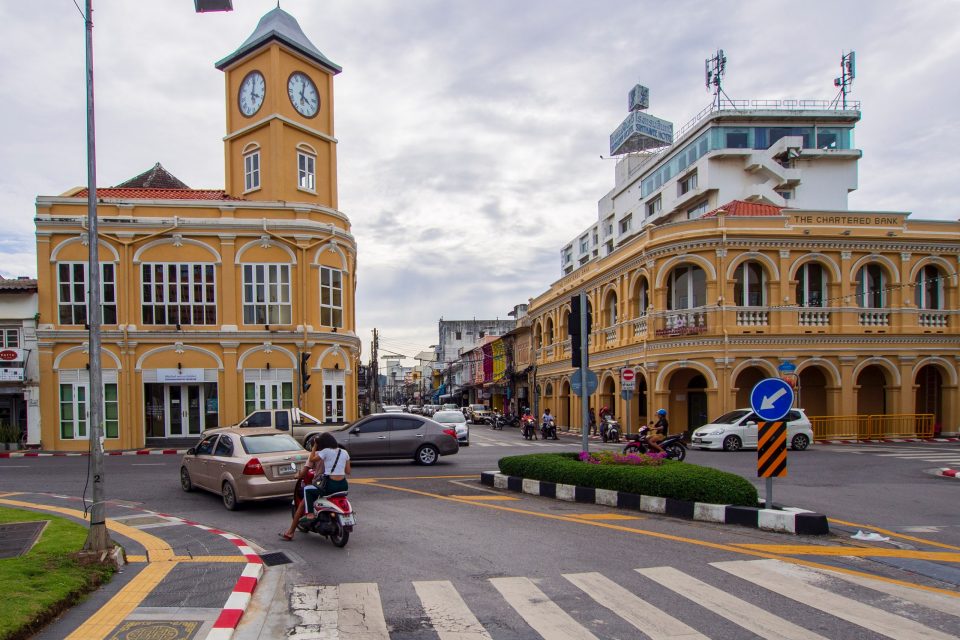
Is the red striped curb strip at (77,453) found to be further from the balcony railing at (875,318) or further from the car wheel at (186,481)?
the balcony railing at (875,318)

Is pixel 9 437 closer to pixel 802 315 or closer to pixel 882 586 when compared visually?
pixel 882 586

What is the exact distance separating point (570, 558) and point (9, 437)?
87.3 ft

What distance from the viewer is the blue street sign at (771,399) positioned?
33.6ft

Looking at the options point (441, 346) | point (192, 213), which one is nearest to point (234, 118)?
point (192, 213)

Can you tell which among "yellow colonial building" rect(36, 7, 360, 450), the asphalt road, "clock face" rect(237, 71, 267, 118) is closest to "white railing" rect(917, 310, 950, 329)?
the asphalt road

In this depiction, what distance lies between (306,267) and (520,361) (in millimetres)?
30319

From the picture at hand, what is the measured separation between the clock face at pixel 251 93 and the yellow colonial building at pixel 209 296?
101 mm

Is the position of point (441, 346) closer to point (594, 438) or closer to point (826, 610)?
point (594, 438)

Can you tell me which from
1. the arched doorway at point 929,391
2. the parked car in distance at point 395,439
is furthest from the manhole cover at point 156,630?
the arched doorway at point 929,391

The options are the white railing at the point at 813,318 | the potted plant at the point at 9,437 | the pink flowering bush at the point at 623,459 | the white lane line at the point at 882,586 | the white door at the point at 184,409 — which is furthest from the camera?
the white door at the point at 184,409

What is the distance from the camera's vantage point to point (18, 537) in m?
8.89

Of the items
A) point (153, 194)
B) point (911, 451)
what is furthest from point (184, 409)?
point (911, 451)

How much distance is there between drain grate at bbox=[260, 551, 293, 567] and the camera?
8.29m

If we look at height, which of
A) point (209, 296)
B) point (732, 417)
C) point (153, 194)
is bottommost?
point (732, 417)
